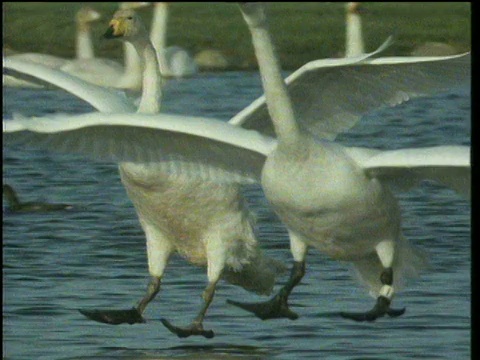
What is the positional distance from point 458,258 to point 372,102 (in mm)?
2222

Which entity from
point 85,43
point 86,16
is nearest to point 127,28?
point 85,43

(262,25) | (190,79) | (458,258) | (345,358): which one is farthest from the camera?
(190,79)

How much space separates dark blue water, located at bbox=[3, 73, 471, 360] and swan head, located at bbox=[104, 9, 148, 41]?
1.50 m

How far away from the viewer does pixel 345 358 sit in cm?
871

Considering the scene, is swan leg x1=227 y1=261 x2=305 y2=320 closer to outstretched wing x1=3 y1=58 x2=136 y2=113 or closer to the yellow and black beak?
outstretched wing x1=3 y1=58 x2=136 y2=113

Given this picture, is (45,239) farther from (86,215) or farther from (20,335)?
(20,335)

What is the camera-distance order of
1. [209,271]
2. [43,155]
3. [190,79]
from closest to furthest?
[209,271] < [43,155] < [190,79]

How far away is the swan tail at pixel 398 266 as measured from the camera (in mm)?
8867

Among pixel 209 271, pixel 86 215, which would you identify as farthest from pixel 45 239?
pixel 209 271

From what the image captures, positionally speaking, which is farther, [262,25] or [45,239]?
[45,239]

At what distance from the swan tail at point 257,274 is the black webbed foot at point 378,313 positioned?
1.16m

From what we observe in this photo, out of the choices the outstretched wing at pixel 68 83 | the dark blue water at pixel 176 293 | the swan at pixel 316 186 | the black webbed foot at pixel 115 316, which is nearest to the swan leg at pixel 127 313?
the black webbed foot at pixel 115 316

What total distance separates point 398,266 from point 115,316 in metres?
1.52

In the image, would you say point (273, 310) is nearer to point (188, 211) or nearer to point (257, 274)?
point (188, 211)
